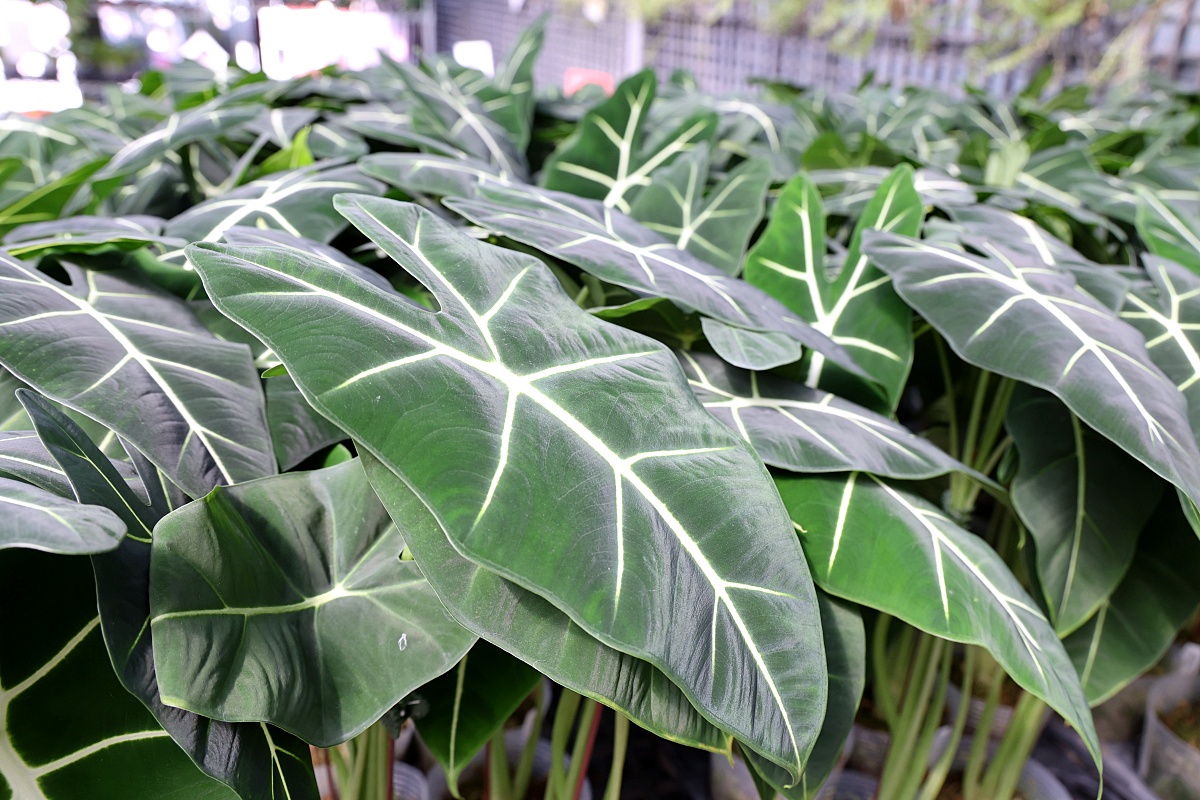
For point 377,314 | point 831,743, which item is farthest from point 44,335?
point 831,743

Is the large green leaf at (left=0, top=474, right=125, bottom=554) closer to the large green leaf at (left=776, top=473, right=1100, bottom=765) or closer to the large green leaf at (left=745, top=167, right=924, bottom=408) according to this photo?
the large green leaf at (left=776, top=473, right=1100, bottom=765)

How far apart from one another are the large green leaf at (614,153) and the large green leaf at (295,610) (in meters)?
0.61

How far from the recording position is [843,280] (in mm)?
826

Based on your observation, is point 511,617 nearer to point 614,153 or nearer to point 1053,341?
point 1053,341

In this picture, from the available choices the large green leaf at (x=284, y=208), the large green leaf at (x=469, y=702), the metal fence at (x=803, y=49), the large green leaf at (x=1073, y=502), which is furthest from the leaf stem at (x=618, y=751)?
the metal fence at (x=803, y=49)

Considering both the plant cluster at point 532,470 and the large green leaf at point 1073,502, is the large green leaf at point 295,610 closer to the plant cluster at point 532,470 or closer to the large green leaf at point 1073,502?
the plant cluster at point 532,470

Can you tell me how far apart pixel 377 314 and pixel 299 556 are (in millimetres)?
160

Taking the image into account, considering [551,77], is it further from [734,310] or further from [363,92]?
[734,310]

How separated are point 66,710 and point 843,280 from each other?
2.36 ft

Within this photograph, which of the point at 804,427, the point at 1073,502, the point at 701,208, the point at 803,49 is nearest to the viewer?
the point at 804,427

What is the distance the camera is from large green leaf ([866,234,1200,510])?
0.58 meters

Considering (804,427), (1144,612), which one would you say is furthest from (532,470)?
(1144,612)

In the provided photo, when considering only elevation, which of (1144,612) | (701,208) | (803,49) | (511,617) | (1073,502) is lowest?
(1144,612)

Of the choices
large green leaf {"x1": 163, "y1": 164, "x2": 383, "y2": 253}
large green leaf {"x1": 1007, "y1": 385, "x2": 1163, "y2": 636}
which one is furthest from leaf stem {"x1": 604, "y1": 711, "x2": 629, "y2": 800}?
large green leaf {"x1": 163, "y1": 164, "x2": 383, "y2": 253}
